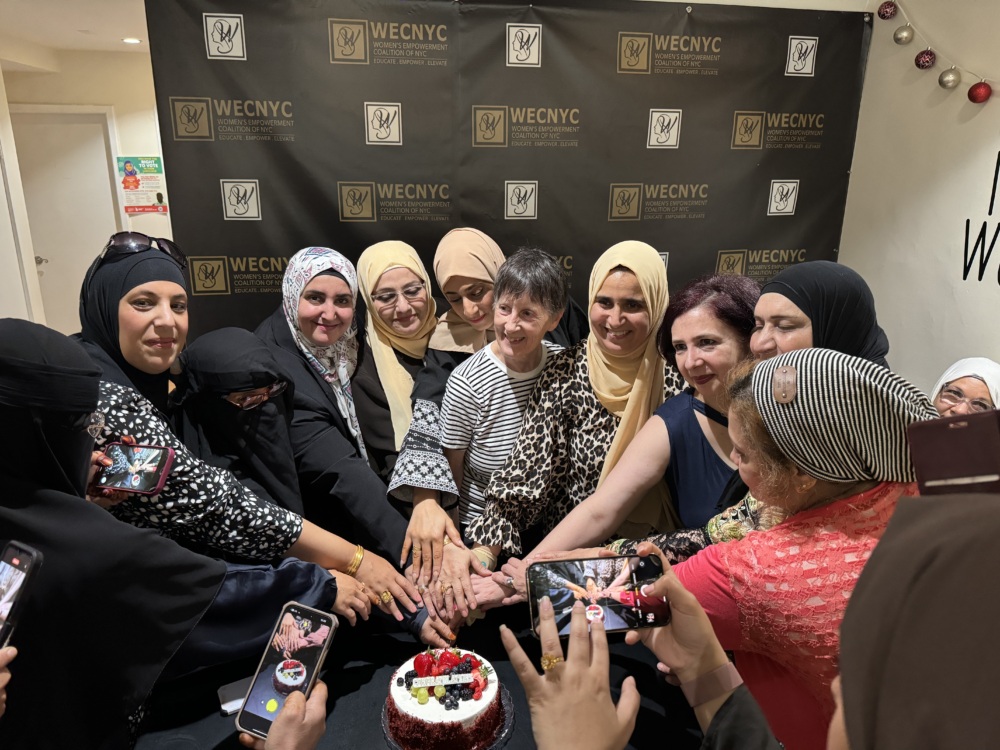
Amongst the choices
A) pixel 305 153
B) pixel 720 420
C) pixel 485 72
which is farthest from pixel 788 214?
pixel 305 153

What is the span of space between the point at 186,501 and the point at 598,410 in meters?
1.16

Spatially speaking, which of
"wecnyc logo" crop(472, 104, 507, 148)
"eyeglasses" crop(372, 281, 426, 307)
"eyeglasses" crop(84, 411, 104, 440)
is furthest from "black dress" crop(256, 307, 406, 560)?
"wecnyc logo" crop(472, 104, 507, 148)

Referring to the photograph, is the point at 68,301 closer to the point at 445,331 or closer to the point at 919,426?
the point at 445,331

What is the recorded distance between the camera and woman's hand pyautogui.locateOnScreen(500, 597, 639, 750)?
92cm

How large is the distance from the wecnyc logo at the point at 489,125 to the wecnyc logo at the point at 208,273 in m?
1.26

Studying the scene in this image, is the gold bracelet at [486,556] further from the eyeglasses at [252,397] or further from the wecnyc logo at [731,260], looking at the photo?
the wecnyc logo at [731,260]

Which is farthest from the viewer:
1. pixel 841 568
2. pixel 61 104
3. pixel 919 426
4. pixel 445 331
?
pixel 61 104

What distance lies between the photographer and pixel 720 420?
174 cm

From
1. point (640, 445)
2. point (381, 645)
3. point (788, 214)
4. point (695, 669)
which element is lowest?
point (381, 645)

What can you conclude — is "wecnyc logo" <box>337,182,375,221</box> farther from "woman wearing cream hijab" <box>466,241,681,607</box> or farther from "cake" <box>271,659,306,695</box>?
"cake" <box>271,659,306,695</box>

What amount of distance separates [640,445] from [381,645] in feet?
2.95

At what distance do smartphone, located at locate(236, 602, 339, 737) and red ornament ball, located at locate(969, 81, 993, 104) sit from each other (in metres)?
3.09

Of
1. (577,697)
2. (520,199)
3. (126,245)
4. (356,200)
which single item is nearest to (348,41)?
(356,200)

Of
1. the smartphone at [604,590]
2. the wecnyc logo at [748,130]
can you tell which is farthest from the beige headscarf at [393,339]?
the wecnyc logo at [748,130]
